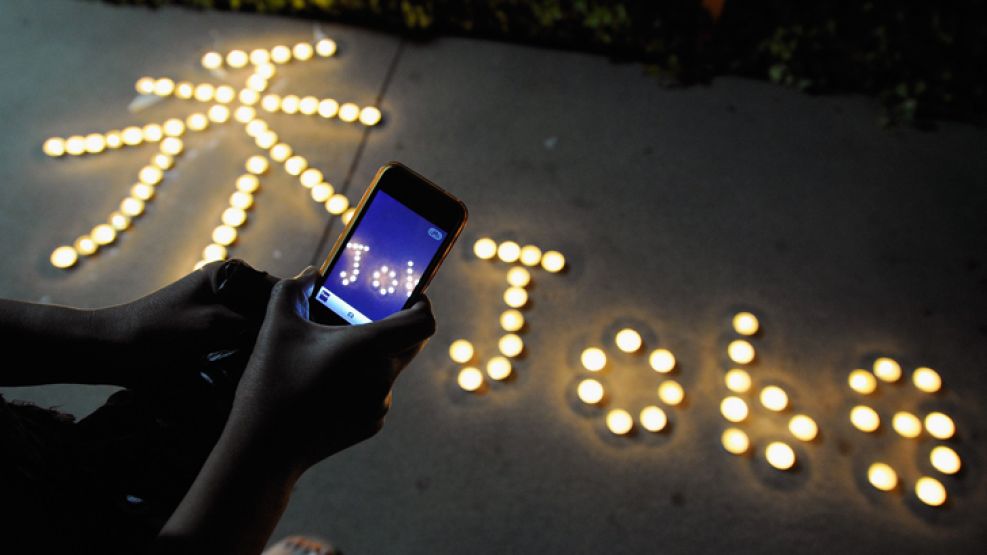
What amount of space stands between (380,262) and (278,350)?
33cm

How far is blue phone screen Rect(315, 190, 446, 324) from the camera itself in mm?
1153

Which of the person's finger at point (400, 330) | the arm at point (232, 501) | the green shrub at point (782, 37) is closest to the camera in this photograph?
the arm at point (232, 501)

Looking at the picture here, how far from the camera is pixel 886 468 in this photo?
1.51 meters

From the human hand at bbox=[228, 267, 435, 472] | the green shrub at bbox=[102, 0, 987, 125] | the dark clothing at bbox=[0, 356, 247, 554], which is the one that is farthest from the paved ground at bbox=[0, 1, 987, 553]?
the human hand at bbox=[228, 267, 435, 472]

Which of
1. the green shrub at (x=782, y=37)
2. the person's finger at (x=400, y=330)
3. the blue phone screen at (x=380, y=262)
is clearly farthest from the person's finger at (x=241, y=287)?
the green shrub at (x=782, y=37)

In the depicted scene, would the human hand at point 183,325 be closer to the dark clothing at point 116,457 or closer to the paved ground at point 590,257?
the dark clothing at point 116,457

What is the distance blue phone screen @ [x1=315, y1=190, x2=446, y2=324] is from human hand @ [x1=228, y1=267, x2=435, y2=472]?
0.19m

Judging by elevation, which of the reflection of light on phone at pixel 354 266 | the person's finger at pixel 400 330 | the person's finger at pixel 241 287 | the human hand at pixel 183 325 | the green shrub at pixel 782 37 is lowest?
the human hand at pixel 183 325

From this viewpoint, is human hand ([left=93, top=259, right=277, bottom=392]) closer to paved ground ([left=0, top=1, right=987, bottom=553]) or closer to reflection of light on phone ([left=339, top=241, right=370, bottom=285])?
reflection of light on phone ([left=339, top=241, right=370, bottom=285])

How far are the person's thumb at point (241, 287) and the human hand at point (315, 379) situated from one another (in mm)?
129

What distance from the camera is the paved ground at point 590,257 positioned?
1.54m

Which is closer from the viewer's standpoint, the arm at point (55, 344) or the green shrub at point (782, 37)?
the arm at point (55, 344)

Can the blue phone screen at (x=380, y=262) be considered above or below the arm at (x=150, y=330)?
above

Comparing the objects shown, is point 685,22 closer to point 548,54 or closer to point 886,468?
point 548,54
